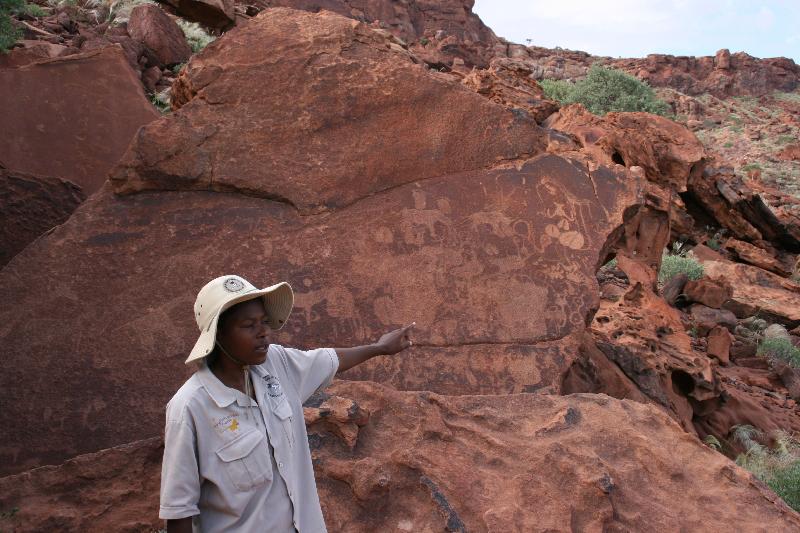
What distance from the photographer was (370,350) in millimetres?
2543

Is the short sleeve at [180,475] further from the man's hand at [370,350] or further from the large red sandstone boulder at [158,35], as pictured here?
the large red sandstone boulder at [158,35]

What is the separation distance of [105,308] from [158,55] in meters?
9.20

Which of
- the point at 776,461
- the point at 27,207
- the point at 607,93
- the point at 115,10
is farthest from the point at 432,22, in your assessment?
the point at 27,207

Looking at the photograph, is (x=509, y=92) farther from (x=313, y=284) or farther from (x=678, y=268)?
(x=313, y=284)

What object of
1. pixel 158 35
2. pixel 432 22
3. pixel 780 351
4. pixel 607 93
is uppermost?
pixel 432 22

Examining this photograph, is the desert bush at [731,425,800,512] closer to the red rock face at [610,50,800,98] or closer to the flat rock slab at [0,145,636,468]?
the flat rock slab at [0,145,636,468]

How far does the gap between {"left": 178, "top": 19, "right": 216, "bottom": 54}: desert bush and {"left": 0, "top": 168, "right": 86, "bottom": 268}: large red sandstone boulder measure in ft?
29.5

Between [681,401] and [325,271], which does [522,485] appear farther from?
[681,401]

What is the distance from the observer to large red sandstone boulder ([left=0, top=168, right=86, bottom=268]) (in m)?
4.45

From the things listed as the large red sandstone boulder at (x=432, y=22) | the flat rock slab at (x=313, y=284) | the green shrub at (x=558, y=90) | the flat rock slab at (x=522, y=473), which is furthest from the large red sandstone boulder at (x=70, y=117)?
the large red sandstone boulder at (x=432, y=22)

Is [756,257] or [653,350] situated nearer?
[653,350]

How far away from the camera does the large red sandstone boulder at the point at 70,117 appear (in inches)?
249

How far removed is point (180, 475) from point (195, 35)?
44.0 feet

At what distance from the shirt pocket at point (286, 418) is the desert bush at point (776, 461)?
3.39 m
